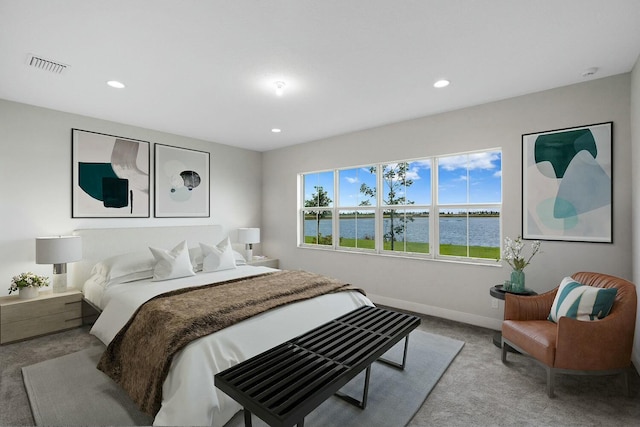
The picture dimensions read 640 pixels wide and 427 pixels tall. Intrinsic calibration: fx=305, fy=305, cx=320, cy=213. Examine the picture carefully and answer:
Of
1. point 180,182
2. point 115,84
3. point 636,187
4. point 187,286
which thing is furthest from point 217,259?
point 636,187

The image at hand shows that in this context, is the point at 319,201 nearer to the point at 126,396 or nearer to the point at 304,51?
the point at 304,51

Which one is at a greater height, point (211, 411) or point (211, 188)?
point (211, 188)

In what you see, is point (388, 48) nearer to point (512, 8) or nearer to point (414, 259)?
point (512, 8)

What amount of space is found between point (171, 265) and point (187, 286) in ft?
1.79

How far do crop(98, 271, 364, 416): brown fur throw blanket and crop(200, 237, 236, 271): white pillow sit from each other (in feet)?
2.86

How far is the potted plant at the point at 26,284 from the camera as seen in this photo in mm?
3279

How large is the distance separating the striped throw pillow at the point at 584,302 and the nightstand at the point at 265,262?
13.8ft

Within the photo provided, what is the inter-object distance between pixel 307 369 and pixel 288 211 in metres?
3.99

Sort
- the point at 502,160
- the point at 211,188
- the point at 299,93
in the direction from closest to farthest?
the point at 299,93 < the point at 502,160 < the point at 211,188

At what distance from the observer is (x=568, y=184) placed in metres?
3.08

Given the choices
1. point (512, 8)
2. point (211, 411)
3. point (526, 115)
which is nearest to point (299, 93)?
point (512, 8)

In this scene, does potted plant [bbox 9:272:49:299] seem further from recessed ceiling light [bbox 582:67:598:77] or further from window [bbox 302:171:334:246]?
recessed ceiling light [bbox 582:67:598:77]

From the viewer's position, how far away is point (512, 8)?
1.96m

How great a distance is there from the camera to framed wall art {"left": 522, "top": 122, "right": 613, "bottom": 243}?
9.55 ft
